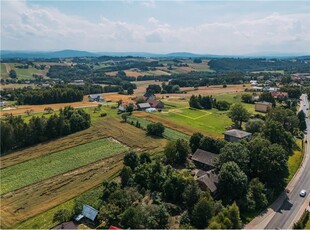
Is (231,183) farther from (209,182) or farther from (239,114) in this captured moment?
(239,114)

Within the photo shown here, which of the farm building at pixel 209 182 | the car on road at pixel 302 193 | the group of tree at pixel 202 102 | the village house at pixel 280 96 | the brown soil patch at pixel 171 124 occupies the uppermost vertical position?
the village house at pixel 280 96

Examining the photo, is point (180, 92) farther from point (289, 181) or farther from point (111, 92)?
point (289, 181)

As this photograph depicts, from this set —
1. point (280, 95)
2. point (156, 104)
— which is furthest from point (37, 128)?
point (280, 95)

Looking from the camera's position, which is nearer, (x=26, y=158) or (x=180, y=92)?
(x=26, y=158)

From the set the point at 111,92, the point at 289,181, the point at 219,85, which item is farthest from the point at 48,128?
the point at 219,85

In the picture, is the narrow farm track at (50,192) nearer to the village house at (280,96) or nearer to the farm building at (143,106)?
the farm building at (143,106)

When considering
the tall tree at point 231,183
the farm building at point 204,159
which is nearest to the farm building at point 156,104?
the farm building at point 204,159
